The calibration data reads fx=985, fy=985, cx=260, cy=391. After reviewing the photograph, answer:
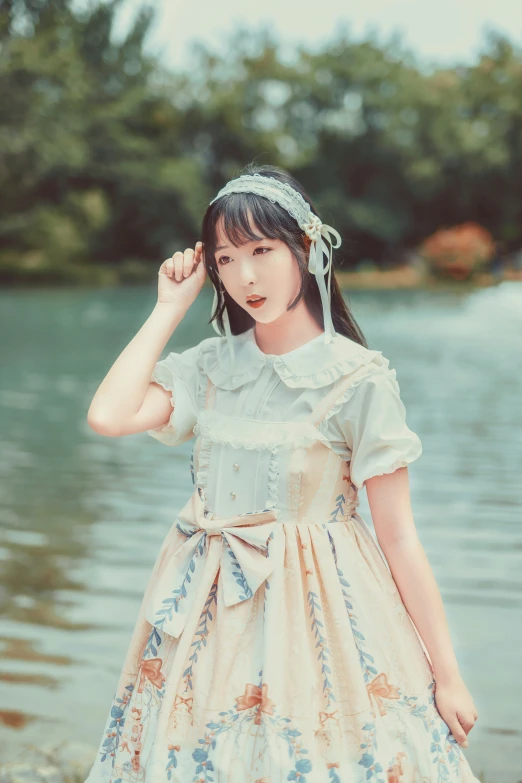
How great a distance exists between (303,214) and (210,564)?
0.52 meters

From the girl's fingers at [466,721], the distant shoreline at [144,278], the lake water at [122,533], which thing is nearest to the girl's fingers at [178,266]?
the girl's fingers at [466,721]

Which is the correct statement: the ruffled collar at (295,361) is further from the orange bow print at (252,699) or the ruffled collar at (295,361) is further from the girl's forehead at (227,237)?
the orange bow print at (252,699)

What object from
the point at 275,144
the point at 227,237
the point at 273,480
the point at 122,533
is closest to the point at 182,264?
the point at 227,237

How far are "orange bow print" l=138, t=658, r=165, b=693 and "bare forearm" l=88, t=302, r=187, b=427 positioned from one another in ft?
1.10

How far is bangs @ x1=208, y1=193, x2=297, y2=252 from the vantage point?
1387 millimetres

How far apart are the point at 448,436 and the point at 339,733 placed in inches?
216

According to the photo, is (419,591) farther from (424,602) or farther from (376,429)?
(376,429)

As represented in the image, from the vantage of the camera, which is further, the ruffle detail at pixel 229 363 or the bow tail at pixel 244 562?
the ruffle detail at pixel 229 363

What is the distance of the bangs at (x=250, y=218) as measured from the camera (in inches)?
54.6

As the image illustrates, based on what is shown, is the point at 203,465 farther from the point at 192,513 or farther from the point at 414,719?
the point at 414,719

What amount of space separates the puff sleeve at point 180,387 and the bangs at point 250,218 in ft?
0.74

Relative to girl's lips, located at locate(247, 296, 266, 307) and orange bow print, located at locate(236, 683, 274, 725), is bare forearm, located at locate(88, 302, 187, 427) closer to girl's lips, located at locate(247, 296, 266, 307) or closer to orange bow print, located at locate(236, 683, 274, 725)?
girl's lips, located at locate(247, 296, 266, 307)

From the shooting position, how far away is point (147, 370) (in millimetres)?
1430

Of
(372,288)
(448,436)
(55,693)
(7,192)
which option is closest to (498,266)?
(372,288)
